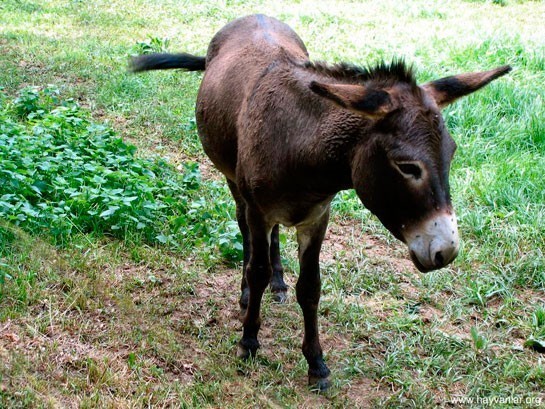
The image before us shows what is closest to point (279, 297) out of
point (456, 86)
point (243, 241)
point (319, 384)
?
point (243, 241)

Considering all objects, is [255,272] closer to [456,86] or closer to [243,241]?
[243,241]

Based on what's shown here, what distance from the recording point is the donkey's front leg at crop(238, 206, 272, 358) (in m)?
3.71

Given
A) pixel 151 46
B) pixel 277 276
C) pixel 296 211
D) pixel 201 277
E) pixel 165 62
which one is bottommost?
pixel 151 46

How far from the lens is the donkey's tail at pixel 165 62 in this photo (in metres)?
5.01

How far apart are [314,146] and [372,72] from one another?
17.5 inches

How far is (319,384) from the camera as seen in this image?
3.70 metres

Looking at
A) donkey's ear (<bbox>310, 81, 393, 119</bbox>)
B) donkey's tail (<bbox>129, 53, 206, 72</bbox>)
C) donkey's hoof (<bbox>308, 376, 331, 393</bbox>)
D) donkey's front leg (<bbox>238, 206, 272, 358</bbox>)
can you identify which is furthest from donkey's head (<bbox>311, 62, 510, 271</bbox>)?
donkey's tail (<bbox>129, 53, 206, 72</bbox>)

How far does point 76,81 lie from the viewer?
25.4 feet

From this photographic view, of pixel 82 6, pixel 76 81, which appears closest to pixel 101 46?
pixel 76 81

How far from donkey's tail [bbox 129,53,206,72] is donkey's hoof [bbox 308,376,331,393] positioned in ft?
8.44

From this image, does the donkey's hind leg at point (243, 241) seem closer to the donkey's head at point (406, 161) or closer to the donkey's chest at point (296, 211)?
the donkey's chest at point (296, 211)

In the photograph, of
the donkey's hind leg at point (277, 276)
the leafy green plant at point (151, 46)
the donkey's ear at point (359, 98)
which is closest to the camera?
the donkey's ear at point (359, 98)

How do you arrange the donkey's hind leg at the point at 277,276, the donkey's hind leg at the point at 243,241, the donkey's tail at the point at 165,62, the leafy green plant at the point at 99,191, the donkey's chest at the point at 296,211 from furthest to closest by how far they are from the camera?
the donkey's tail at the point at 165,62 → the leafy green plant at the point at 99,191 → the donkey's hind leg at the point at 277,276 → the donkey's hind leg at the point at 243,241 → the donkey's chest at the point at 296,211

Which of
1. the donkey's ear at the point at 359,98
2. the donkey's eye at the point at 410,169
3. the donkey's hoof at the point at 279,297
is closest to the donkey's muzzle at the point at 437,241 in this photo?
the donkey's eye at the point at 410,169
